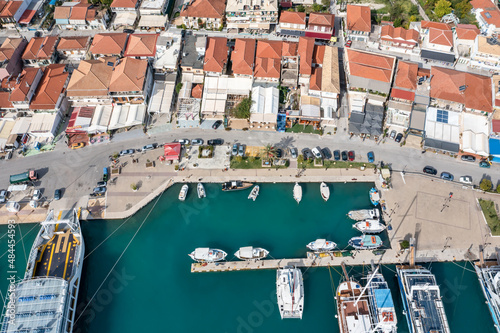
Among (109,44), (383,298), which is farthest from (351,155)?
(109,44)

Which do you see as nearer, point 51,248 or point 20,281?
point 20,281

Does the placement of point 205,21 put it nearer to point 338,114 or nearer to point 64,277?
point 338,114

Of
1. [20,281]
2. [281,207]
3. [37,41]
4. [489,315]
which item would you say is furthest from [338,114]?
[37,41]

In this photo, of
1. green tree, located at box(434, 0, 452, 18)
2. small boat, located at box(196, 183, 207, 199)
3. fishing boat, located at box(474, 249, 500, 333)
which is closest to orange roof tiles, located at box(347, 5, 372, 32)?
green tree, located at box(434, 0, 452, 18)

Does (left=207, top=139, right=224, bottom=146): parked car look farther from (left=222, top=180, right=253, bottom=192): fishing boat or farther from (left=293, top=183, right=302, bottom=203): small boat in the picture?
(left=293, top=183, right=302, bottom=203): small boat

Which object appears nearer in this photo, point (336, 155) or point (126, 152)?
point (336, 155)

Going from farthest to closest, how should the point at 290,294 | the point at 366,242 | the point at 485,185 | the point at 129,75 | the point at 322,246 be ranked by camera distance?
the point at 129,75
the point at 485,185
the point at 322,246
the point at 366,242
the point at 290,294

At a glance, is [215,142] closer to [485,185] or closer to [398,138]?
[398,138]
